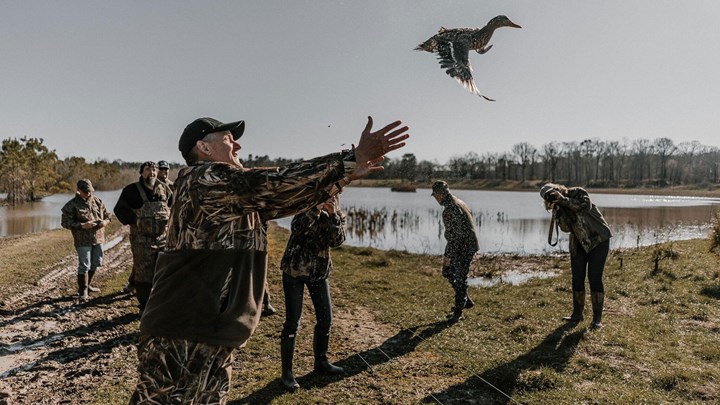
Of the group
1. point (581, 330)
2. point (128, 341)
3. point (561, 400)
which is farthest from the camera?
point (581, 330)

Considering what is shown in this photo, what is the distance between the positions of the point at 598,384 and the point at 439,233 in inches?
793

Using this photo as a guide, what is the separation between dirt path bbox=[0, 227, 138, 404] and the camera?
15.9 ft

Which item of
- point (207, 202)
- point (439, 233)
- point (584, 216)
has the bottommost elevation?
point (439, 233)

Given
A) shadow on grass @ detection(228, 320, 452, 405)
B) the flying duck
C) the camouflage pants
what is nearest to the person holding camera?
shadow on grass @ detection(228, 320, 452, 405)

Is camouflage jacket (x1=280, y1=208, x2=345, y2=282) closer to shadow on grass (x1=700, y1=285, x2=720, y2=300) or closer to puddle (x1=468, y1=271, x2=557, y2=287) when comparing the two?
puddle (x1=468, y1=271, x2=557, y2=287)

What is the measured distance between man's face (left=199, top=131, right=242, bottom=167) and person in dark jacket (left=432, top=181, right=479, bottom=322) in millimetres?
5420

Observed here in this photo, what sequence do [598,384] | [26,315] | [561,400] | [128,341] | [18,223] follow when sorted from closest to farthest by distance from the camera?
[561,400] → [598,384] → [128,341] → [26,315] → [18,223]

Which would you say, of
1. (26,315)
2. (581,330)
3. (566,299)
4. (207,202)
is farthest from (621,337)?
(26,315)

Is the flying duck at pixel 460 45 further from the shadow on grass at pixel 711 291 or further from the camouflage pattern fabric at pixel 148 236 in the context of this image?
the shadow on grass at pixel 711 291

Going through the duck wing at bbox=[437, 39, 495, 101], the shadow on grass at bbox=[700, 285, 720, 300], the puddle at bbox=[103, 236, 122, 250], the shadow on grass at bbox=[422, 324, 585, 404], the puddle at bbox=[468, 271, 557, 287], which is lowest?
the puddle at bbox=[468, 271, 557, 287]

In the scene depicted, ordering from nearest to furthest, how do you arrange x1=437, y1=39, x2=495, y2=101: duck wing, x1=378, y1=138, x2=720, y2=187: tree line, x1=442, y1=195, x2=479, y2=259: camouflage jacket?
x1=437, y1=39, x2=495, y2=101: duck wing
x1=442, y1=195, x2=479, y2=259: camouflage jacket
x1=378, y1=138, x2=720, y2=187: tree line

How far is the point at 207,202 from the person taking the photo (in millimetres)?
2238

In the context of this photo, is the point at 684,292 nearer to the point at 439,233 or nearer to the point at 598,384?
the point at 598,384

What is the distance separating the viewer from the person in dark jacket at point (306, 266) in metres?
4.89
